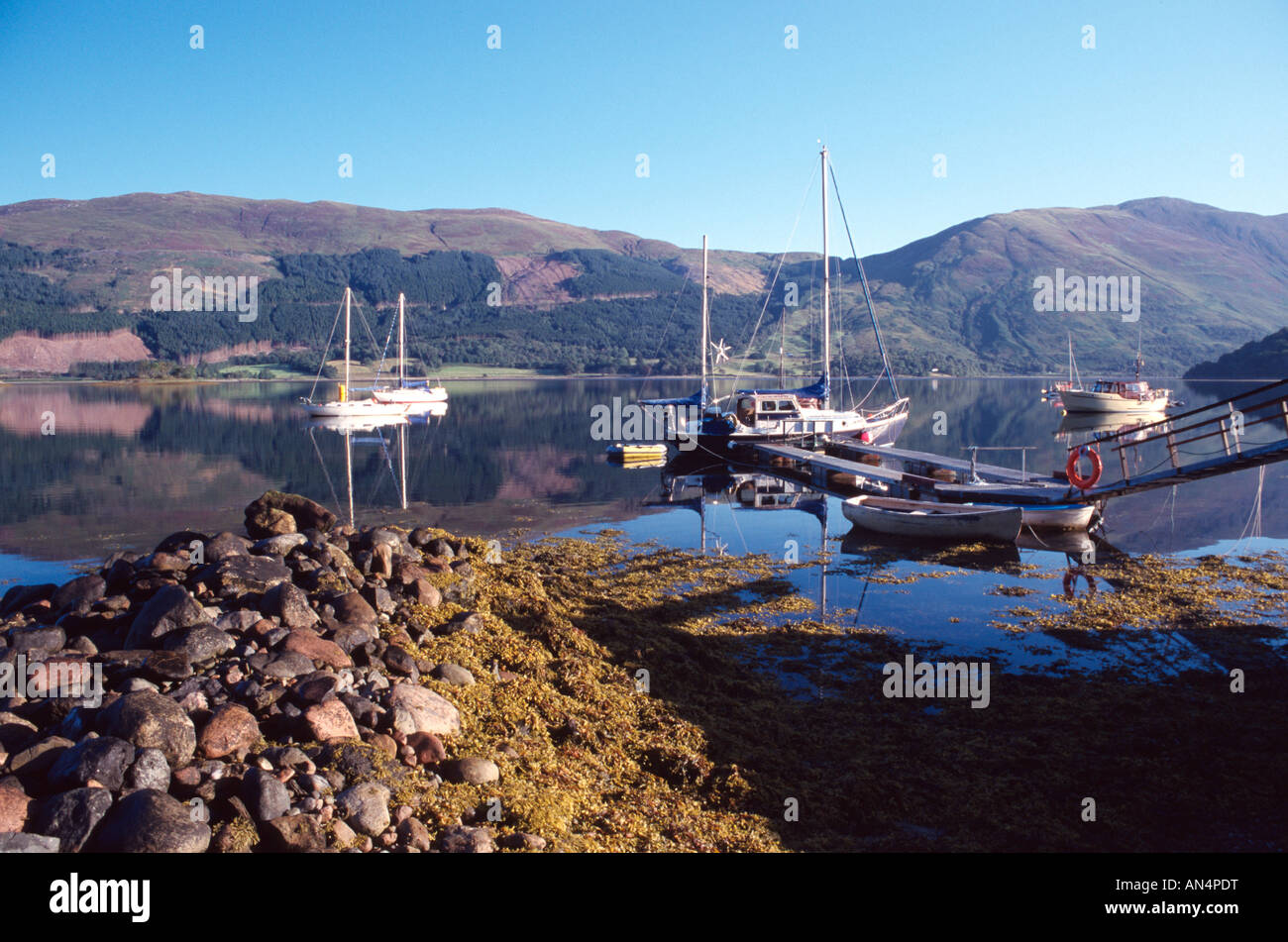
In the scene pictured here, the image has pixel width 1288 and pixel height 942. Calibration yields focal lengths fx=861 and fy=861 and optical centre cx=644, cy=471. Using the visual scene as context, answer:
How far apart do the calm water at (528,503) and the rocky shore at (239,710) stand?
9567 mm

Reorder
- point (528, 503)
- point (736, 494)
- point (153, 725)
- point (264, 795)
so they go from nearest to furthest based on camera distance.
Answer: point (264, 795), point (153, 725), point (528, 503), point (736, 494)

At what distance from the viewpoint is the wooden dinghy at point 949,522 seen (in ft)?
80.2

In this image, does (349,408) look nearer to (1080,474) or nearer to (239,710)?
(1080,474)

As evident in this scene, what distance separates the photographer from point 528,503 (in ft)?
111

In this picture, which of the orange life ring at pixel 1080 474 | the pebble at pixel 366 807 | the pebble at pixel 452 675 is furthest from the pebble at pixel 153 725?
the orange life ring at pixel 1080 474

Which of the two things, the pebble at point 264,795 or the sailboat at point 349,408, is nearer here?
the pebble at point 264,795

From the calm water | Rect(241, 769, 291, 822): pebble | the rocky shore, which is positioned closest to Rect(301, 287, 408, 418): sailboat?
the calm water

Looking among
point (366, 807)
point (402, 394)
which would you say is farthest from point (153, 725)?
point (402, 394)

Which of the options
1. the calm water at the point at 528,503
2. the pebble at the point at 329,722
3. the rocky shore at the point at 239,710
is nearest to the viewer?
the rocky shore at the point at 239,710

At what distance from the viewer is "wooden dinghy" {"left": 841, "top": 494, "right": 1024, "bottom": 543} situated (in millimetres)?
24453

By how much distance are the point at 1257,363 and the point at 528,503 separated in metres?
169

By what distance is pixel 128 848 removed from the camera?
6375 mm

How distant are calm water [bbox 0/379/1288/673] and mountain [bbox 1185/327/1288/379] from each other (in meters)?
110

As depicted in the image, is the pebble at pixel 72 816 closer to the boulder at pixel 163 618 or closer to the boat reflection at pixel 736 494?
the boulder at pixel 163 618
